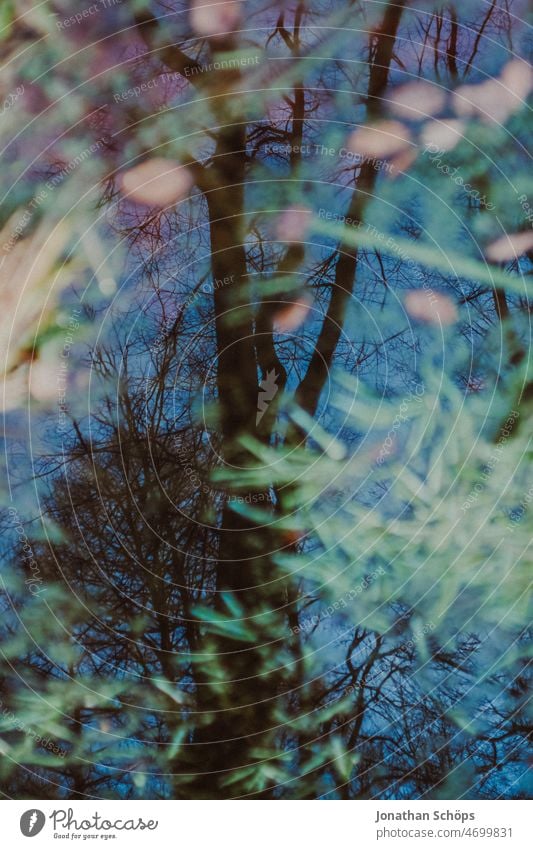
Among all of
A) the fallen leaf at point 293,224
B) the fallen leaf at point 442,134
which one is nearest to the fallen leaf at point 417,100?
the fallen leaf at point 442,134

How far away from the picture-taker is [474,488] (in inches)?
32.7

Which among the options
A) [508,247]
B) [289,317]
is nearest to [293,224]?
[289,317]

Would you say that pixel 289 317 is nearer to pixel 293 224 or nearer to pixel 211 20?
pixel 293 224

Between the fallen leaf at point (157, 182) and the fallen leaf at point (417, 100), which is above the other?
the fallen leaf at point (417, 100)

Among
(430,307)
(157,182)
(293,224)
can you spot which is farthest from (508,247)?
(157,182)

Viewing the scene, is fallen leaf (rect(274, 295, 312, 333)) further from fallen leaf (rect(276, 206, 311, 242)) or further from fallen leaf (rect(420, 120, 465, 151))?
fallen leaf (rect(420, 120, 465, 151))

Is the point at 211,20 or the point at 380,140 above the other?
the point at 211,20

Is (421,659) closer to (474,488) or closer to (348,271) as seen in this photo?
(474,488)

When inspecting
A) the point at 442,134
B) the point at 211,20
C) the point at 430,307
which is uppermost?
the point at 211,20

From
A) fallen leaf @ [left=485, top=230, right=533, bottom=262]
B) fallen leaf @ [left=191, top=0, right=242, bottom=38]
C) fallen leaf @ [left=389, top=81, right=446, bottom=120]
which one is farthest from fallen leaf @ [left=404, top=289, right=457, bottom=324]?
fallen leaf @ [left=191, top=0, right=242, bottom=38]

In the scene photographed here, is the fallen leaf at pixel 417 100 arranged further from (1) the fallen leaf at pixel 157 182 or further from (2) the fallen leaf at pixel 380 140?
(1) the fallen leaf at pixel 157 182
